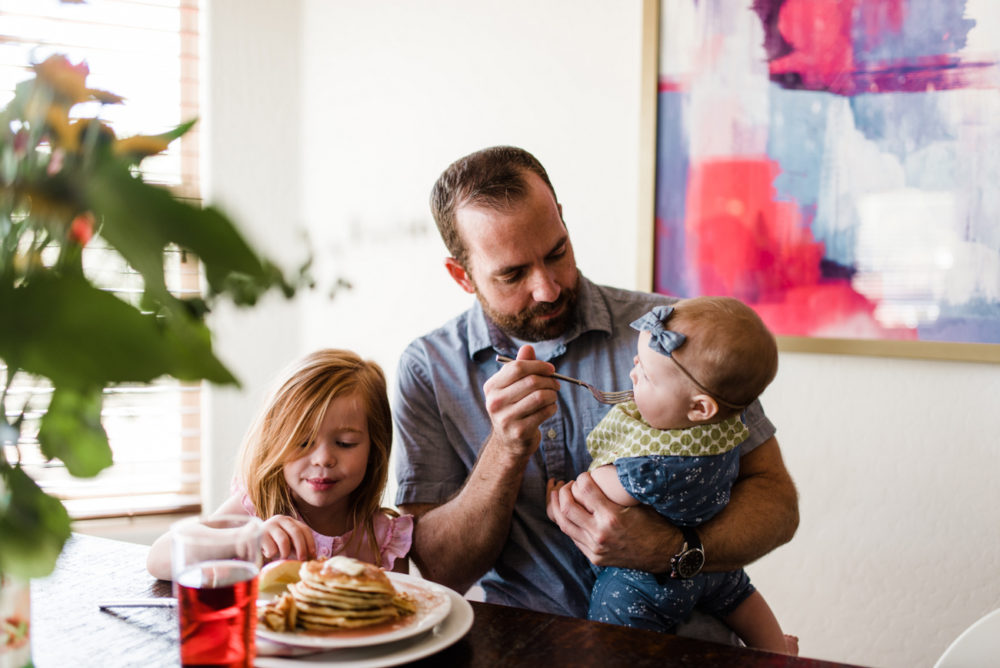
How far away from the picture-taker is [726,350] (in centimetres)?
141

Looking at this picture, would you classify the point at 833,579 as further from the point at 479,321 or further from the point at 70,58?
the point at 70,58

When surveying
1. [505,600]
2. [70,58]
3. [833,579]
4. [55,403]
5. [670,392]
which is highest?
[70,58]

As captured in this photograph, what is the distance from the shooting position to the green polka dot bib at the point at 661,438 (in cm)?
148

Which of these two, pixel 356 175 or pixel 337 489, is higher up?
pixel 356 175

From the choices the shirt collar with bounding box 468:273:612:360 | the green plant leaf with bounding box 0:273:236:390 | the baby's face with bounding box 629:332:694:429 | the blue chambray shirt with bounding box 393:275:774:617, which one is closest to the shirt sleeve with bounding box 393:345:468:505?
the blue chambray shirt with bounding box 393:275:774:617

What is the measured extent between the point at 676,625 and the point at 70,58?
1.38 meters

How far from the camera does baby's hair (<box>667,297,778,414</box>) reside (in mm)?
1413

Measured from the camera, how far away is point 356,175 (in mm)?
3090

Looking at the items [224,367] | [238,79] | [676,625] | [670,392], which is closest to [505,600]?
[676,625]

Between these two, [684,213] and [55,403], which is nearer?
[55,403]

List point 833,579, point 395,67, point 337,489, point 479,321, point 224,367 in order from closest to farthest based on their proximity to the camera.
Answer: point 224,367
point 337,489
point 479,321
point 833,579
point 395,67

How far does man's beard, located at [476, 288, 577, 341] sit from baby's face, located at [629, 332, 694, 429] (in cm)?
24

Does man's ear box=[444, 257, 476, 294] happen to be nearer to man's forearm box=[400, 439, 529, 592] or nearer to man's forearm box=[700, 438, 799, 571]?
man's forearm box=[400, 439, 529, 592]

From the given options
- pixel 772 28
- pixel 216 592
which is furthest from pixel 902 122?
pixel 216 592
